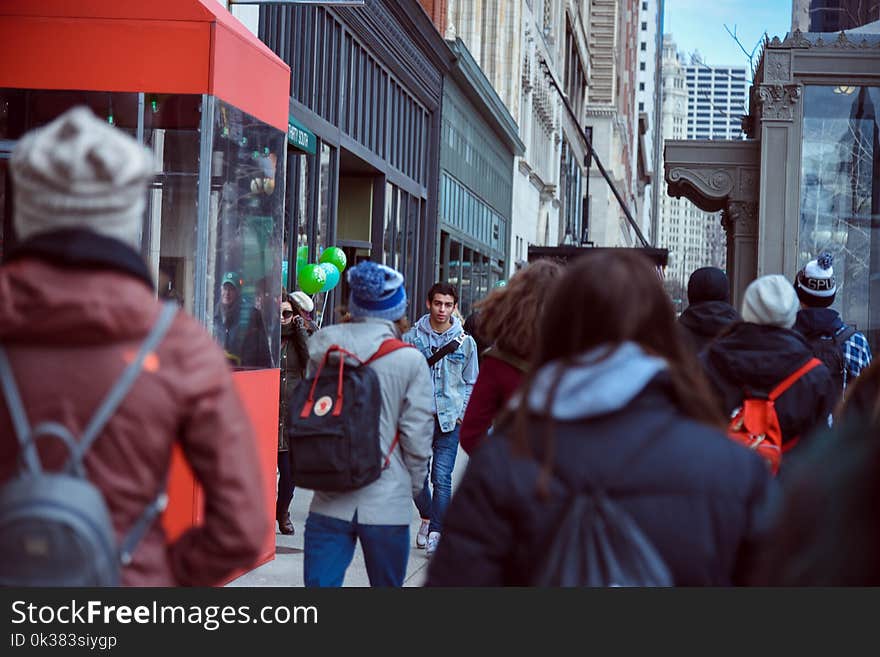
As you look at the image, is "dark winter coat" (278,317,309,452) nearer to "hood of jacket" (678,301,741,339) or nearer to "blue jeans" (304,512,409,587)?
"hood of jacket" (678,301,741,339)

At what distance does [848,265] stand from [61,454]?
15239 mm

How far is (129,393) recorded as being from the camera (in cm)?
285

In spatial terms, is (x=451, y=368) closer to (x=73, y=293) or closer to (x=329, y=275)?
(x=329, y=275)

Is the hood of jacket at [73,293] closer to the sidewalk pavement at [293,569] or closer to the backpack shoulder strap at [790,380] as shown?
the backpack shoulder strap at [790,380]

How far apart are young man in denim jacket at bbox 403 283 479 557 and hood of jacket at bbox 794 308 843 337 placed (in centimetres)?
283

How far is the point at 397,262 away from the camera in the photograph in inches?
1006

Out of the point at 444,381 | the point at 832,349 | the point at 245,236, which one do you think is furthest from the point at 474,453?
the point at 444,381

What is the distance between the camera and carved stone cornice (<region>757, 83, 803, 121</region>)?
17.0m

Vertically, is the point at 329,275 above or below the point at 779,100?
below

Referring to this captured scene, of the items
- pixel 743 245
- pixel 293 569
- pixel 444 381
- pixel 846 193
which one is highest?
pixel 846 193

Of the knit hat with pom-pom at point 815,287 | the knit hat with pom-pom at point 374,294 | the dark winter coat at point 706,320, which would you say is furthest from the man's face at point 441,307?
the knit hat with pom-pom at point 374,294

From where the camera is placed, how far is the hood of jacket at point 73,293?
2850 mm

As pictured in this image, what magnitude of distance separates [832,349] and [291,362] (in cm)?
456

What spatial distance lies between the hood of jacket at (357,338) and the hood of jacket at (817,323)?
2550mm
